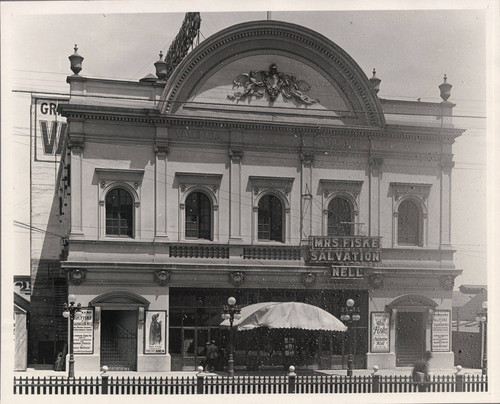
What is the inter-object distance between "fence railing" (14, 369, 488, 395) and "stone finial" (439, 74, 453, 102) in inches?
344

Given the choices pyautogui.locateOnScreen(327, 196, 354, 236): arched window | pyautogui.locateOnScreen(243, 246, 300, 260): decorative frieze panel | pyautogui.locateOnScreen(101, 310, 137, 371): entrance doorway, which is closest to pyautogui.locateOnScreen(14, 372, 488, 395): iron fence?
pyautogui.locateOnScreen(101, 310, 137, 371): entrance doorway

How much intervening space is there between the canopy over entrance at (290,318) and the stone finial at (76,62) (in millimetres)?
8831

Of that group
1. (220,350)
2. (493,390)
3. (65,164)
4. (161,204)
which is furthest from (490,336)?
(65,164)

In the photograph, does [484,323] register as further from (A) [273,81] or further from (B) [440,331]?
(A) [273,81]

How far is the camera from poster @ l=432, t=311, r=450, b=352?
85.3 ft

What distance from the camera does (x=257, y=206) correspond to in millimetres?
25812

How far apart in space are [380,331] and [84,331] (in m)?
9.49

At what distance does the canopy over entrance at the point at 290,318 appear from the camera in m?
23.9

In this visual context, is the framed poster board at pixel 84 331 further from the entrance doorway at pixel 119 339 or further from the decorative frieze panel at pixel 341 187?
the decorative frieze panel at pixel 341 187

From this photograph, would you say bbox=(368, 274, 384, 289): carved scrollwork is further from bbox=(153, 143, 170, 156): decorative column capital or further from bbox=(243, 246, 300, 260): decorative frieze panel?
bbox=(153, 143, 170, 156): decorative column capital

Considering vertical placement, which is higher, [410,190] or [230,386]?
[410,190]

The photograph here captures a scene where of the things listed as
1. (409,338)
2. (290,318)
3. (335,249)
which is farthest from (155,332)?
(409,338)

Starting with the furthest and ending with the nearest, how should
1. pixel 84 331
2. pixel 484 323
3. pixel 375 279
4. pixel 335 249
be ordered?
pixel 375 279 < pixel 335 249 < pixel 484 323 < pixel 84 331

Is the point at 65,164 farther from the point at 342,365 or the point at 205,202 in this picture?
the point at 342,365
